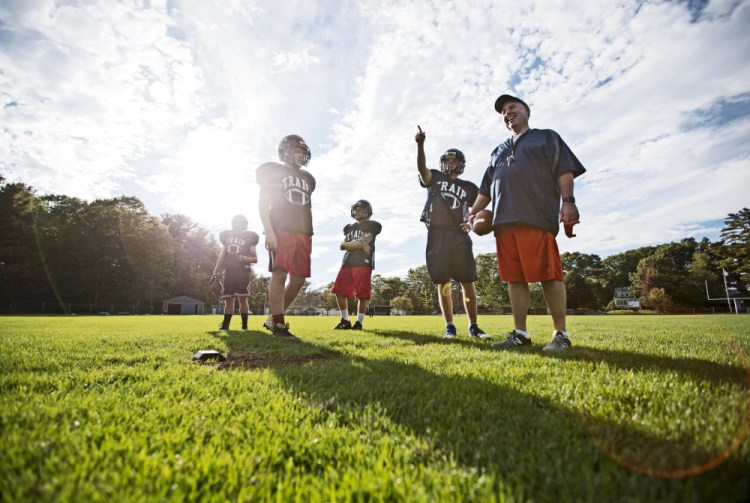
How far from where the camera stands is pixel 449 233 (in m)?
5.54

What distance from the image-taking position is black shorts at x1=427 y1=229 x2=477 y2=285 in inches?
211

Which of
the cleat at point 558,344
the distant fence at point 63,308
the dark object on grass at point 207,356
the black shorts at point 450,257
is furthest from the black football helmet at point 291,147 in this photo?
the distant fence at point 63,308

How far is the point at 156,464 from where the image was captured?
102 cm

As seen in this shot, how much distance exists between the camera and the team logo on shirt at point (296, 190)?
5.05m

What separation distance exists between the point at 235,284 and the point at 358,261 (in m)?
2.84

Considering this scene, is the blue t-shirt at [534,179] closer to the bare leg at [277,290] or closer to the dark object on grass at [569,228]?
the dark object on grass at [569,228]

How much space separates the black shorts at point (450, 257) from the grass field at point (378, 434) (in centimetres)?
298

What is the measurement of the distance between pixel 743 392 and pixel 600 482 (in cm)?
136

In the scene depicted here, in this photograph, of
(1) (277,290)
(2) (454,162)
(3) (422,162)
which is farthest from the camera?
(2) (454,162)

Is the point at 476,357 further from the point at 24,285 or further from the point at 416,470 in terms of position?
the point at 24,285

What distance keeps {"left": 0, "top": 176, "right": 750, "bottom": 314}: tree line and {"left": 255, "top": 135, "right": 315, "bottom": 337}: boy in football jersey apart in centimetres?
4723

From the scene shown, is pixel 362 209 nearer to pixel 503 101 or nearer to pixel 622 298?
pixel 503 101

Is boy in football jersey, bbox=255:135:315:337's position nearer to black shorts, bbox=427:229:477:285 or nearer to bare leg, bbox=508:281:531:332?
black shorts, bbox=427:229:477:285

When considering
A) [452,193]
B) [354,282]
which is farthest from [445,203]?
[354,282]
